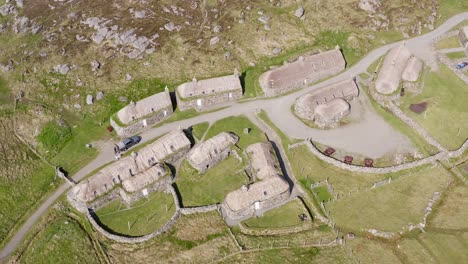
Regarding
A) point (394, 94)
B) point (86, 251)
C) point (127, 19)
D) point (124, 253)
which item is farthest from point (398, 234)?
point (127, 19)

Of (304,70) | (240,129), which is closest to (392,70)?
(304,70)

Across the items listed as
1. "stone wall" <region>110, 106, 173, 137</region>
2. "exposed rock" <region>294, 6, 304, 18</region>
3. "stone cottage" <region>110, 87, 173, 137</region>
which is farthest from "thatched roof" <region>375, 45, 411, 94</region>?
"stone cottage" <region>110, 87, 173, 137</region>

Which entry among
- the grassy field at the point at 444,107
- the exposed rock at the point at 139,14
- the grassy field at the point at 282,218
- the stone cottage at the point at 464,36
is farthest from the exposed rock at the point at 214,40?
the stone cottage at the point at 464,36

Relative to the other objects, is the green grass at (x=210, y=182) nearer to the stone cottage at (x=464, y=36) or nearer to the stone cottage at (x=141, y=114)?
the stone cottage at (x=141, y=114)

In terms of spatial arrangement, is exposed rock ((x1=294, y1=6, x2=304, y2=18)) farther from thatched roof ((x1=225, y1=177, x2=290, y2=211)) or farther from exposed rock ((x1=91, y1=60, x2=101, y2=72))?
thatched roof ((x1=225, y1=177, x2=290, y2=211))

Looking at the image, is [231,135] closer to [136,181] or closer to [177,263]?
[136,181]

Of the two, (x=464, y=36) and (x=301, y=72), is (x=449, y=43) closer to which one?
(x=464, y=36)
